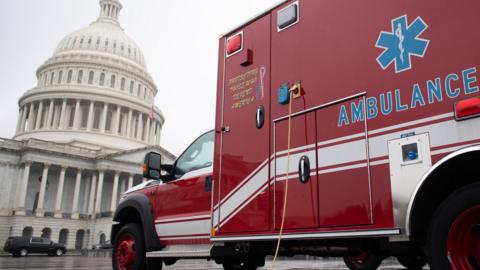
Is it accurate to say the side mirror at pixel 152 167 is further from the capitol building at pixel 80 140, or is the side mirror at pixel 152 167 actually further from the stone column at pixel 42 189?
the stone column at pixel 42 189

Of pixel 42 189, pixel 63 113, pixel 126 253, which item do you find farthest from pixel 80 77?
pixel 126 253

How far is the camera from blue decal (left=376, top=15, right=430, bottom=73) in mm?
3514

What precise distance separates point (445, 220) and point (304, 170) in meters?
1.43

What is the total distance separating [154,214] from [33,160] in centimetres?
5670

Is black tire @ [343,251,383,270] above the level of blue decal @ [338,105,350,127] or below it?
below

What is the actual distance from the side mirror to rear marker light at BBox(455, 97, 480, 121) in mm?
4426

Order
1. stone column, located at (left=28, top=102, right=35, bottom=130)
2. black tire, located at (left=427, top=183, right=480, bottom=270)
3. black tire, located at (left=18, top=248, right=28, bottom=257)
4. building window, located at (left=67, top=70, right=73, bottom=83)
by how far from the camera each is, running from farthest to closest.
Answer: building window, located at (left=67, top=70, right=73, bottom=83) → stone column, located at (left=28, top=102, right=35, bottom=130) → black tire, located at (left=18, top=248, right=28, bottom=257) → black tire, located at (left=427, top=183, right=480, bottom=270)

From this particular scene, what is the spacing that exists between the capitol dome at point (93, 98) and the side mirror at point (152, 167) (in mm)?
65580

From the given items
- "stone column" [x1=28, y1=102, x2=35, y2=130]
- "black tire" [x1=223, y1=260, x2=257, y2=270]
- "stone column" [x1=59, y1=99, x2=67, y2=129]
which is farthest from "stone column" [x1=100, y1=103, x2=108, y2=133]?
"black tire" [x1=223, y1=260, x2=257, y2=270]

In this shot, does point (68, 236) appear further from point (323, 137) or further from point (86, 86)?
point (323, 137)

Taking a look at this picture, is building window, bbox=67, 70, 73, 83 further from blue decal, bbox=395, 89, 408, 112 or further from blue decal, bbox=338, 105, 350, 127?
blue decal, bbox=395, 89, 408, 112

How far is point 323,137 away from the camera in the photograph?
4113mm

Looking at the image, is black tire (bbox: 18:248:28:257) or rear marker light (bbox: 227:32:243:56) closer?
rear marker light (bbox: 227:32:243:56)

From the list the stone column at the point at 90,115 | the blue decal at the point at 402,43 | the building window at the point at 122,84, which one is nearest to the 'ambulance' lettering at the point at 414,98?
the blue decal at the point at 402,43
